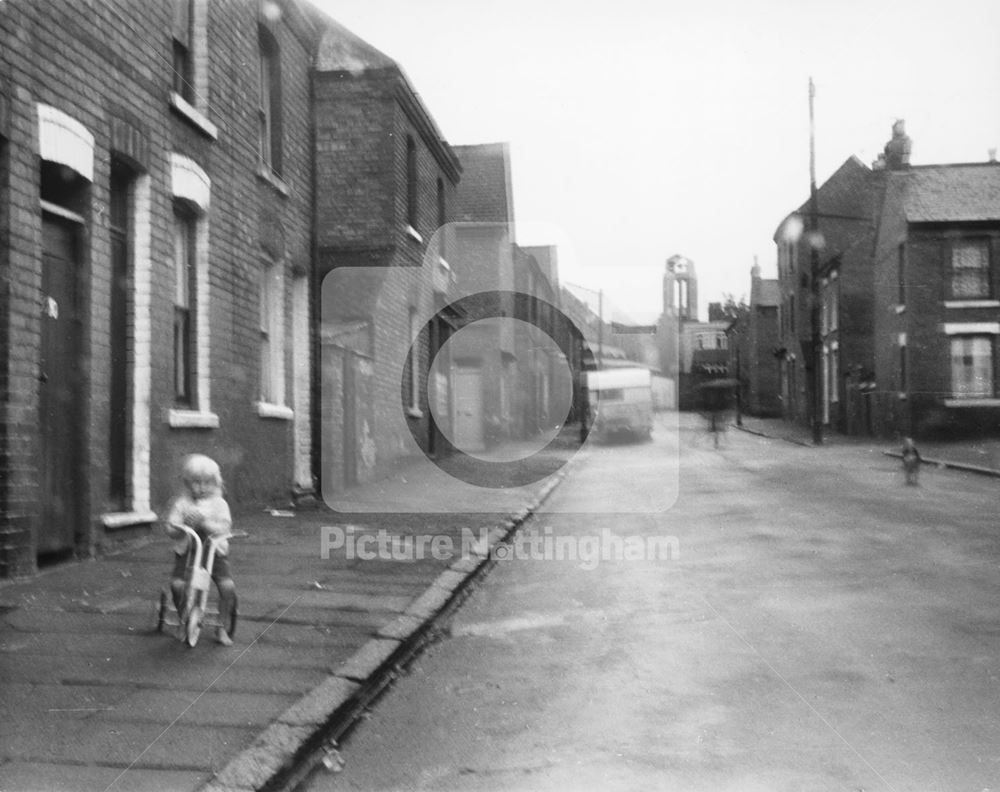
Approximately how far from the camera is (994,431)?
32.1m

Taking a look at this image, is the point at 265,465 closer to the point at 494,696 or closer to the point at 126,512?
the point at 126,512

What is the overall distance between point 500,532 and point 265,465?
3.14 meters

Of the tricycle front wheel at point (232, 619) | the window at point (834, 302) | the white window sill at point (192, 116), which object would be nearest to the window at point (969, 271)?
the window at point (834, 302)

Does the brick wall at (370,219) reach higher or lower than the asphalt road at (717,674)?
higher

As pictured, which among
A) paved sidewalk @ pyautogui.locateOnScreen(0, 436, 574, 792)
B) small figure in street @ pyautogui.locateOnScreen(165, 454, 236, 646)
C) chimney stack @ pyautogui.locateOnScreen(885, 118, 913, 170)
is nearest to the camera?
paved sidewalk @ pyautogui.locateOnScreen(0, 436, 574, 792)

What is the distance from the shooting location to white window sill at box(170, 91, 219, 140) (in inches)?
389

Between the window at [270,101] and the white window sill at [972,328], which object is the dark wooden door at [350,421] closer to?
the window at [270,101]

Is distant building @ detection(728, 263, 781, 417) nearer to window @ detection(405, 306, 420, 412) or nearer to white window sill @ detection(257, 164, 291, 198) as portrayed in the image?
window @ detection(405, 306, 420, 412)

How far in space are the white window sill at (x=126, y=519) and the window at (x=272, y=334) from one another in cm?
385

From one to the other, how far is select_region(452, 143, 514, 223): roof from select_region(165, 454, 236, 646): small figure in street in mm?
30187

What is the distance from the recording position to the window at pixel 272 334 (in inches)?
513

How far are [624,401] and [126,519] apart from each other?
86.1ft

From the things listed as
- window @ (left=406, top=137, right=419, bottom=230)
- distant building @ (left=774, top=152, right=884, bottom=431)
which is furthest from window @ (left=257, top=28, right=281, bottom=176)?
distant building @ (left=774, top=152, right=884, bottom=431)

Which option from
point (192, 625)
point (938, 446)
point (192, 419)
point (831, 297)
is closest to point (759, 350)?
point (831, 297)
